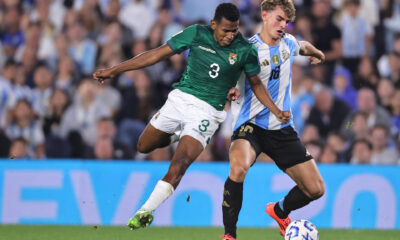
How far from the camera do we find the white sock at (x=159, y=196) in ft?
20.0

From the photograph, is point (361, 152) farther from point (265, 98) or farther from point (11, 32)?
point (11, 32)

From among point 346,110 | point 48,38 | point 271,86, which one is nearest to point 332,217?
point 346,110

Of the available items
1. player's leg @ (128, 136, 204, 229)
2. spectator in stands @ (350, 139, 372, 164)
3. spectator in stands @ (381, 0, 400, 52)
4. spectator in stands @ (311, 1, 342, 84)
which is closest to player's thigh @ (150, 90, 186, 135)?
player's leg @ (128, 136, 204, 229)

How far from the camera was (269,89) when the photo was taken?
6.80m

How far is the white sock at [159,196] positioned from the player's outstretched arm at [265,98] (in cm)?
110

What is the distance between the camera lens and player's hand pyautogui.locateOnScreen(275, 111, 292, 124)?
6352mm

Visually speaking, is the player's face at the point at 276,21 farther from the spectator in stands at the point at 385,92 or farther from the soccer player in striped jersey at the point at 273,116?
the spectator in stands at the point at 385,92

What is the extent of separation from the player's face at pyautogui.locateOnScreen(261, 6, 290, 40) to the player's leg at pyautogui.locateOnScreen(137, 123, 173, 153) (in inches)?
52.8

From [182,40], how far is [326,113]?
14.1 feet

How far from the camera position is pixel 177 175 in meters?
6.29

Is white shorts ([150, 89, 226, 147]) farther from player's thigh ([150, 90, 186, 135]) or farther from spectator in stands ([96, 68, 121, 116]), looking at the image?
spectator in stands ([96, 68, 121, 116])

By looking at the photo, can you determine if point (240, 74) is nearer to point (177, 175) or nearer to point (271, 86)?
point (271, 86)

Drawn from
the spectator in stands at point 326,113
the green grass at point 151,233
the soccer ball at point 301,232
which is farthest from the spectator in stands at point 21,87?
the soccer ball at point 301,232

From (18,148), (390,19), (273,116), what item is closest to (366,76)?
(390,19)
